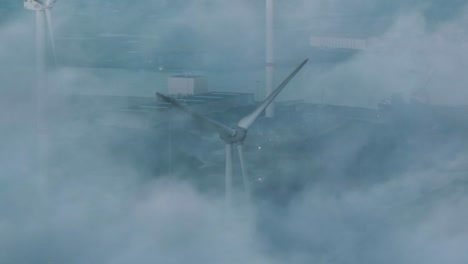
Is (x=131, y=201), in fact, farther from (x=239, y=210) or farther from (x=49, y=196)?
(x=239, y=210)

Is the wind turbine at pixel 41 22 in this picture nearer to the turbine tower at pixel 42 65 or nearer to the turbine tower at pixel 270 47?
the turbine tower at pixel 42 65

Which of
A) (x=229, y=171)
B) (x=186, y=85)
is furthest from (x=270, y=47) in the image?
(x=229, y=171)

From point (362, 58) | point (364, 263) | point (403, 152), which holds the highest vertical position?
point (362, 58)

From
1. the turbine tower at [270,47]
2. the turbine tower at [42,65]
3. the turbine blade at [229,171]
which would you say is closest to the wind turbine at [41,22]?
the turbine tower at [42,65]

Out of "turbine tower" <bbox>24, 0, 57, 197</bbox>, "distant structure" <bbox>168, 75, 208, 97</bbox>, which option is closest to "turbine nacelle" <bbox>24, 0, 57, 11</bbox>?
"turbine tower" <bbox>24, 0, 57, 197</bbox>

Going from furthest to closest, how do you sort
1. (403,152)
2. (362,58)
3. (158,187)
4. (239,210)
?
(362,58), (403,152), (158,187), (239,210)

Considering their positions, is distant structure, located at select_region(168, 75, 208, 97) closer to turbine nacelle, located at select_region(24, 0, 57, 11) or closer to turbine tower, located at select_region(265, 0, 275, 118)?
turbine tower, located at select_region(265, 0, 275, 118)

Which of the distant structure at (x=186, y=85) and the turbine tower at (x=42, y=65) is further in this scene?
the distant structure at (x=186, y=85)

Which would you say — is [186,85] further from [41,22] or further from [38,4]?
[38,4]

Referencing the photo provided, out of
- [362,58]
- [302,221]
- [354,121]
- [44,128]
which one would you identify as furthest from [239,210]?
[362,58]
